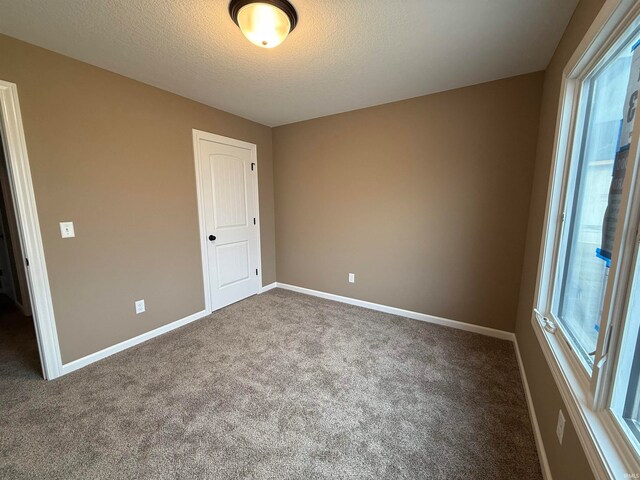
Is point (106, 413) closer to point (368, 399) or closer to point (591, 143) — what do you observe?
point (368, 399)

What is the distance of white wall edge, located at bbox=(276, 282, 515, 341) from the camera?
2.60 m

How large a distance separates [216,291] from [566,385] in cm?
→ 318

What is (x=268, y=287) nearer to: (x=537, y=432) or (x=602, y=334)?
(x=537, y=432)

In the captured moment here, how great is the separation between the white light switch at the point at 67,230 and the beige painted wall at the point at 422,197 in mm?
2373

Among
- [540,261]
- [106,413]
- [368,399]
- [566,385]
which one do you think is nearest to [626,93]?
[540,261]

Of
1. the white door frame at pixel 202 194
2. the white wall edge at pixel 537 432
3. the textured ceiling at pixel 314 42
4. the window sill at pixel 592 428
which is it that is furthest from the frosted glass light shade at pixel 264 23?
the white wall edge at pixel 537 432

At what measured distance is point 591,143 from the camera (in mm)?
1434

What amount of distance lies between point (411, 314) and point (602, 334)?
7.10 feet

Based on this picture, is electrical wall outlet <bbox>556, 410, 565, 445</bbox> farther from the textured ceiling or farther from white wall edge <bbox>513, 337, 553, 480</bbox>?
the textured ceiling

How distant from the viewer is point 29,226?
6.01 ft

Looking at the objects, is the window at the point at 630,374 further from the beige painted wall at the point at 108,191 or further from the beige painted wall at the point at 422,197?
the beige painted wall at the point at 108,191

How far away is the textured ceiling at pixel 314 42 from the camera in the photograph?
1473 mm

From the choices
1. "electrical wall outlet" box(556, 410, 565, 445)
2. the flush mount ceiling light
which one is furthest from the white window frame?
the flush mount ceiling light

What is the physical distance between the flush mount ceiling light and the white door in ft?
5.43
